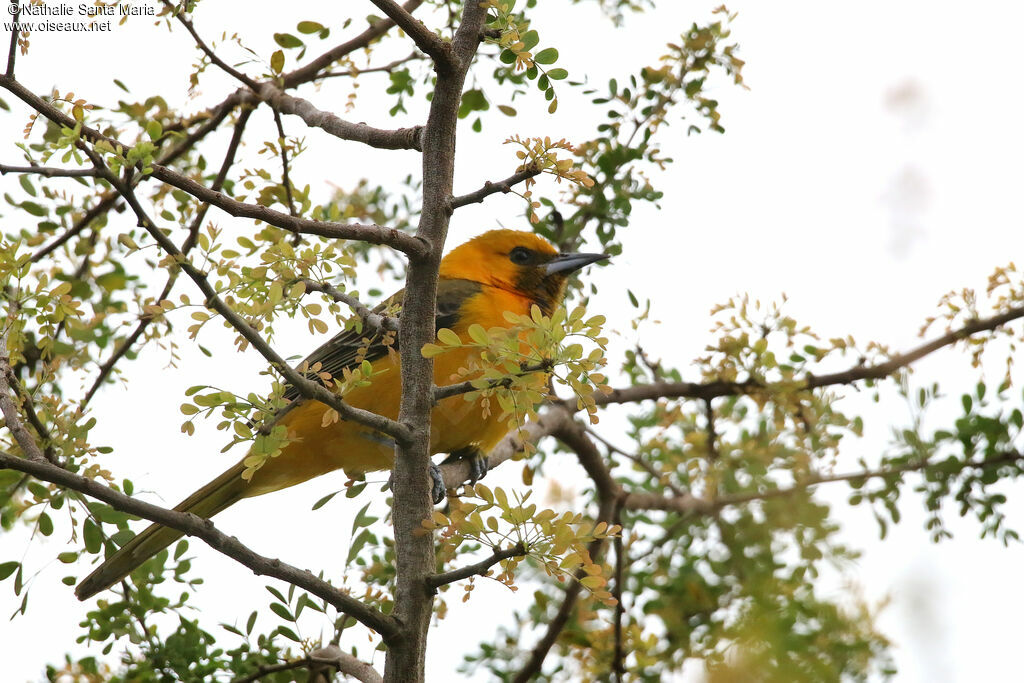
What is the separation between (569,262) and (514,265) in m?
0.49

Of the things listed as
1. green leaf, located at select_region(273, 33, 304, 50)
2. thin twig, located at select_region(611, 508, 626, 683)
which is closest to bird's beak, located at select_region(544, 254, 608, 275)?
thin twig, located at select_region(611, 508, 626, 683)

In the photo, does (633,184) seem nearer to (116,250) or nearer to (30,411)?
(116,250)

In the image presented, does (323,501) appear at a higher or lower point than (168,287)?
lower

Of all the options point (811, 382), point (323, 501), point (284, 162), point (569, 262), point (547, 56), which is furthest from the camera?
point (569, 262)

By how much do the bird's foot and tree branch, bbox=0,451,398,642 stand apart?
1618 millimetres

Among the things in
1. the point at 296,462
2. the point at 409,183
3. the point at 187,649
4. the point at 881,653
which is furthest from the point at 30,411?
the point at 409,183

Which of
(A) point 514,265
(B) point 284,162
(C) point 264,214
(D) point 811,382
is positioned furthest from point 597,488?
(C) point 264,214

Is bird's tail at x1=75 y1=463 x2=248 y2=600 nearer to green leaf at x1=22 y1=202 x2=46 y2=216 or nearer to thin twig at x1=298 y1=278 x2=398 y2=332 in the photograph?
thin twig at x1=298 y1=278 x2=398 y2=332

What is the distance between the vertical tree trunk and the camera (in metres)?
2.13

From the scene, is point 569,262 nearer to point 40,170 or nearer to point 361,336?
point 361,336

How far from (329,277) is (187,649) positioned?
1.45 m

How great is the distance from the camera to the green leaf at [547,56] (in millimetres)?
2080

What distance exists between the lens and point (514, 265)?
178 inches

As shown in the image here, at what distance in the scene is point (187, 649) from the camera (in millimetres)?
3018
